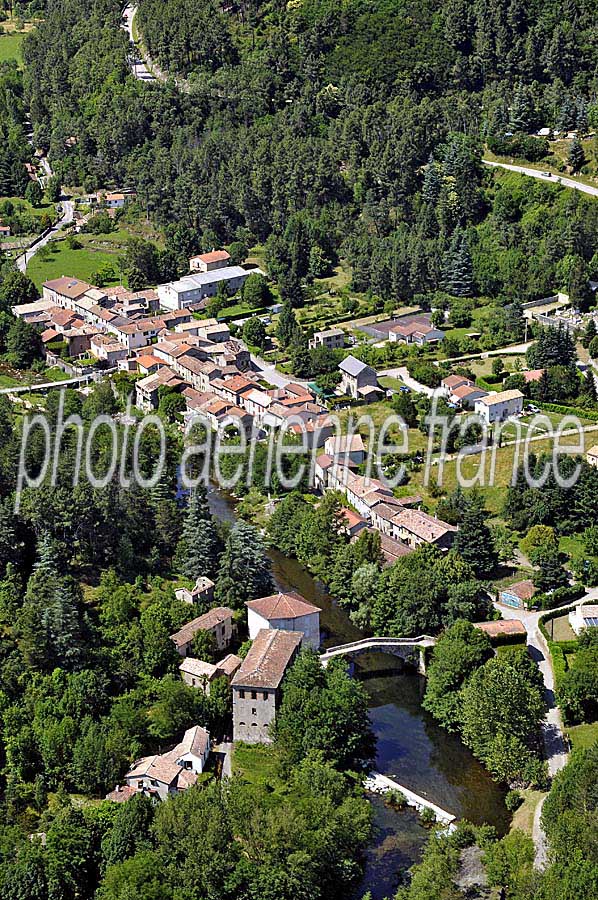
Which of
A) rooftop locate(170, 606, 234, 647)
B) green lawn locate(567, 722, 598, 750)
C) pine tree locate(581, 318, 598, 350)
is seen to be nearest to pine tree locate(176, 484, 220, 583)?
rooftop locate(170, 606, 234, 647)

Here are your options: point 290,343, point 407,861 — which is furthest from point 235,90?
point 407,861

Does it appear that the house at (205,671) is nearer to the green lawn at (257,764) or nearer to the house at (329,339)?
the green lawn at (257,764)

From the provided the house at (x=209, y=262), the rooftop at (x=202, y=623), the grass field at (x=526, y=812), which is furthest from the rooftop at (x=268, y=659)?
the house at (x=209, y=262)

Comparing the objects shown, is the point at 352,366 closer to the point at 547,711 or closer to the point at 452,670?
the point at 452,670

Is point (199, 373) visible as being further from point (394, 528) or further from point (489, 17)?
point (489, 17)

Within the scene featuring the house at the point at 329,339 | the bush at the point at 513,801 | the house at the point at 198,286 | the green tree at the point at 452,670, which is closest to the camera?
the bush at the point at 513,801
